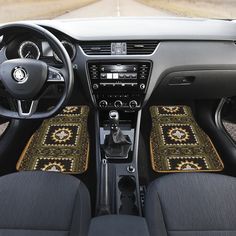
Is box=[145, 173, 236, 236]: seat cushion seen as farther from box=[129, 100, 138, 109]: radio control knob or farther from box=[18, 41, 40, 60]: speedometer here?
box=[18, 41, 40, 60]: speedometer

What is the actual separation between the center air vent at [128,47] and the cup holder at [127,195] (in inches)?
30.8

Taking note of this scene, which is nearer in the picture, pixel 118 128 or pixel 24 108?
pixel 24 108

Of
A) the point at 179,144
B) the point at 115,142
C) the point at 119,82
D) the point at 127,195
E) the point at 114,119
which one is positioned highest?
the point at 119,82

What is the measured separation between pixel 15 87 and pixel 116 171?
0.91 m

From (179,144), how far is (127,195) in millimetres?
1120

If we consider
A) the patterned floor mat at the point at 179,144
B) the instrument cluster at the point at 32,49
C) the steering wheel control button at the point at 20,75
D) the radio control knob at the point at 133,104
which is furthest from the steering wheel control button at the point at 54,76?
the patterned floor mat at the point at 179,144

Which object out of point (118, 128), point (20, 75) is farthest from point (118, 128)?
point (20, 75)

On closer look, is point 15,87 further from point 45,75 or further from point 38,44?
point 38,44

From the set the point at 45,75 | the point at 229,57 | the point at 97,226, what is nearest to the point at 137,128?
the point at 229,57

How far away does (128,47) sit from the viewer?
232 cm

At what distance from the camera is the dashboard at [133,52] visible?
229 centimetres

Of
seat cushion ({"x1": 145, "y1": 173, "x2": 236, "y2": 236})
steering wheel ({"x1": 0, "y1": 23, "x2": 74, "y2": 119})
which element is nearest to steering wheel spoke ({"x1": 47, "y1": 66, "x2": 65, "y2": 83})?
steering wheel ({"x1": 0, "y1": 23, "x2": 74, "y2": 119})

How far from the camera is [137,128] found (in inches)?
104

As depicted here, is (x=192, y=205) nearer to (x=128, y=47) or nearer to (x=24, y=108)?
(x=24, y=108)
